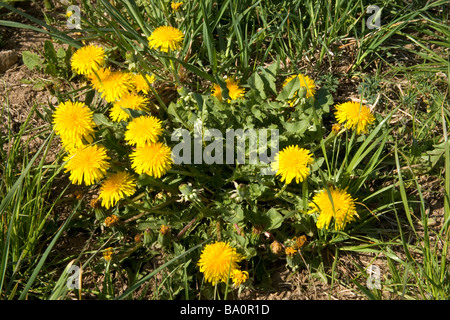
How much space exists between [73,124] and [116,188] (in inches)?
13.1

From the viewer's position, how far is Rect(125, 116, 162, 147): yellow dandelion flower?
1730mm

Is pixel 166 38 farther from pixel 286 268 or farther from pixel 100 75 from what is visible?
pixel 286 268

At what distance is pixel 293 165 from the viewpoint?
5.56 feet

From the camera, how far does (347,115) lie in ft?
6.14

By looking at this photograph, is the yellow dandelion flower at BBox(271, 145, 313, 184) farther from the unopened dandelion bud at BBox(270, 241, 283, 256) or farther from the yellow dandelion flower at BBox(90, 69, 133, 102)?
the yellow dandelion flower at BBox(90, 69, 133, 102)

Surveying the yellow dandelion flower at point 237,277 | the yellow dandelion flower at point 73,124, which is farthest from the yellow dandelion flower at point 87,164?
the yellow dandelion flower at point 237,277

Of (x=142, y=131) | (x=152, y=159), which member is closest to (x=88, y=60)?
(x=142, y=131)

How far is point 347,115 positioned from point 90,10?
178cm

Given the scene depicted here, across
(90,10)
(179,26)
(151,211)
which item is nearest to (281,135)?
(151,211)

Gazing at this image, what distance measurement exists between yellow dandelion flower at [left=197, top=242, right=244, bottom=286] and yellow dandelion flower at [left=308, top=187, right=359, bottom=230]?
39cm

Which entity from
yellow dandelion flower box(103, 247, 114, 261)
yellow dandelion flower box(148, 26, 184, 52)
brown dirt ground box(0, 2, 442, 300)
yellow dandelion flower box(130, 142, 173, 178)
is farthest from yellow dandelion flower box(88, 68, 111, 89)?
yellow dandelion flower box(103, 247, 114, 261)

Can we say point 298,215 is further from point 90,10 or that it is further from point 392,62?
point 90,10

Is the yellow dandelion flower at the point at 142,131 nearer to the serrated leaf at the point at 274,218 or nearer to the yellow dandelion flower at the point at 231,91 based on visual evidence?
the yellow dandelion flower at the point at 231,91

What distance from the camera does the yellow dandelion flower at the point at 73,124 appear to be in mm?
1776
